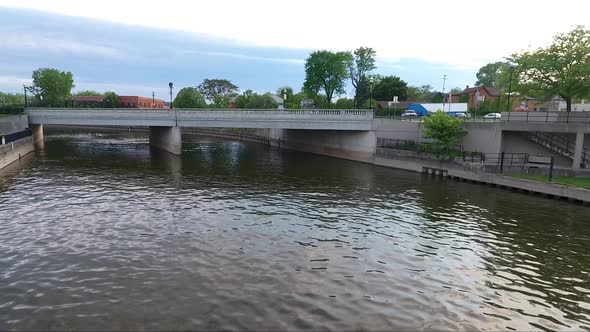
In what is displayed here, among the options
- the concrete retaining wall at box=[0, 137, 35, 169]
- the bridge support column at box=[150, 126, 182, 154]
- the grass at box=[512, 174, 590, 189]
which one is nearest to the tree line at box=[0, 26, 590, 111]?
the grass at box=[512, 174, 590, 189]

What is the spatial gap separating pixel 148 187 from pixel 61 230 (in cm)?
1262

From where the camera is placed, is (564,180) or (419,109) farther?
(419,109)

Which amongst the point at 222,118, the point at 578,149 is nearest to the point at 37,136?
the point at 222,118

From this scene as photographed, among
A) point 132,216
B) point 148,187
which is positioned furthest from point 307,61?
point 132,216

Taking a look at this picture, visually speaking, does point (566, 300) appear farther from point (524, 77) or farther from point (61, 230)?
point (524, 77)

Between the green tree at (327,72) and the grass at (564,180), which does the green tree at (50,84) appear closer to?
the green tree at (327,72)

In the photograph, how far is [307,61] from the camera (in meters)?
107

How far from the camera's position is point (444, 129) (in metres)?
43.8

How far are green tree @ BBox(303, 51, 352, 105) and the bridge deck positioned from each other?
5100 centimetres

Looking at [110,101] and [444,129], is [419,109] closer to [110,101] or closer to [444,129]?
[444,129]

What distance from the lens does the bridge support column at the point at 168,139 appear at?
5478 cm

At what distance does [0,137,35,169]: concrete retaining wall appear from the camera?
40.2 m

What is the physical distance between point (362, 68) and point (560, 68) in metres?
72.3

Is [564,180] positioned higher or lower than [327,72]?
lower
